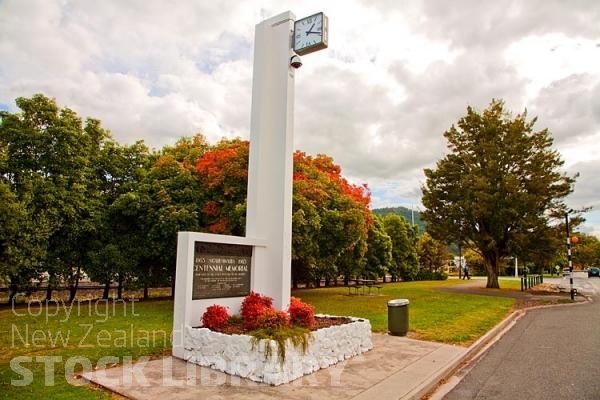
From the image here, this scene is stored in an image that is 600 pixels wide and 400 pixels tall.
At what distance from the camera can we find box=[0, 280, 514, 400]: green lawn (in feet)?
22.2

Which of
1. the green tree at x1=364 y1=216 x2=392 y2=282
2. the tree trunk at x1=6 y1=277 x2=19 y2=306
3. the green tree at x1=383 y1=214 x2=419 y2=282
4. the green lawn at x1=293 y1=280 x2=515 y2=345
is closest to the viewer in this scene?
the green lawn at x1=293 y1=280 x2=515 y2=345

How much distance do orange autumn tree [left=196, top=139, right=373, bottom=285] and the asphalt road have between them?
24.9ft

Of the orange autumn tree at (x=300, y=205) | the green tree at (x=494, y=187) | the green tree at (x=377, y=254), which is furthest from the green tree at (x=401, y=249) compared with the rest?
the orange autumn tree at (x=300, y=205)

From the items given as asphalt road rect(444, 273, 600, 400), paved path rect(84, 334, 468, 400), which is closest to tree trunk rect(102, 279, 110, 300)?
paved path rect(84, 334, 468, 400)

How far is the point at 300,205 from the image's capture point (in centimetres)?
1625

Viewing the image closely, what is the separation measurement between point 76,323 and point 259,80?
27.9 feet

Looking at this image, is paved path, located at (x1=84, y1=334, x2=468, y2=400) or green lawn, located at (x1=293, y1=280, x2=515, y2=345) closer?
paved path, located at (x1=84, y1=334, x2=468, y2=400)

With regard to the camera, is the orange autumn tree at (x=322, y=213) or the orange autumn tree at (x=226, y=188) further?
the orange autumn tree at (x=226, y=188)

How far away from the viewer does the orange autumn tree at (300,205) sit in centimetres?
1658

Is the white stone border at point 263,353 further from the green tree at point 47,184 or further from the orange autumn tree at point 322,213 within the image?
the green tree at point 47,184

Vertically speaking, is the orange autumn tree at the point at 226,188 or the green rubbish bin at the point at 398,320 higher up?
the orange autumn tree at the point at 226,188

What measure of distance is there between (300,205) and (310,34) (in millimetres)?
7246

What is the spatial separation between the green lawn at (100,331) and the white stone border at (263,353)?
4.94 feet

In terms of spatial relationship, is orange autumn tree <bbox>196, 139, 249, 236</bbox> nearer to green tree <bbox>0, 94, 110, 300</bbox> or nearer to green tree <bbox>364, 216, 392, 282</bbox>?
green tree <bbox>0, 94, 110, 300</bbox>
